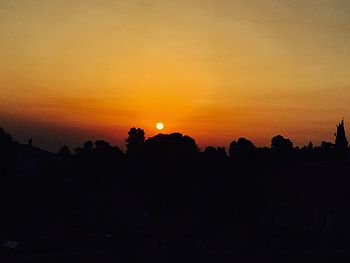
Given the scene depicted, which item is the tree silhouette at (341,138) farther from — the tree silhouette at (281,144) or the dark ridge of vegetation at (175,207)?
the dark ridge of vegetation at (175,207)

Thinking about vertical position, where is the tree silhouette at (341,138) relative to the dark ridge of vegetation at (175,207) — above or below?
above

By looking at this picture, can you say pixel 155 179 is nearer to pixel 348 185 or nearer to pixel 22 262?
pixel 348 185

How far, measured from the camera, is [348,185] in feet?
106

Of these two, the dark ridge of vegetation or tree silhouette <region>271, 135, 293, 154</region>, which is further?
tree silhouette <region>271, 135, 293, 154</region>

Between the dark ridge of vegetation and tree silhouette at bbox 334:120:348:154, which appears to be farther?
tree silhouette at bbox 334:120:348:154

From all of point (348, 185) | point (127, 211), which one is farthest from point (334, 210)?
point (127, 211)

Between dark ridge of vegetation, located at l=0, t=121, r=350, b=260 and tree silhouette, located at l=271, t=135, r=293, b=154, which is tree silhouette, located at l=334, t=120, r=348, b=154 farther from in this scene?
dark ridge of vegetation, located at l=0, t=121, r=350, b=260

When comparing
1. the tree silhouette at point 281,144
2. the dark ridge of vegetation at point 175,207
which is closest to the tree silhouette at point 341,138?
the tree silhouette at point 281,144

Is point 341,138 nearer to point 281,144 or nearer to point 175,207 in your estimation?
point 281,144

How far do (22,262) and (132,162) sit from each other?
25.4 m

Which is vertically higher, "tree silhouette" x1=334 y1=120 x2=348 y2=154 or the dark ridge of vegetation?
"tree silhouette" x1=334 y1=120 x2=348 y2=154

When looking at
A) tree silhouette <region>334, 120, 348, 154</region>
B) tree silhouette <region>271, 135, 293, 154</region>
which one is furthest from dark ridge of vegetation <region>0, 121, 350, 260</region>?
tree silhouette <region>334, 120, 348, 154</region>

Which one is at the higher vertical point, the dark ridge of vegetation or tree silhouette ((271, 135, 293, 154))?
tree silhouette ((271, 135, 293, 154))

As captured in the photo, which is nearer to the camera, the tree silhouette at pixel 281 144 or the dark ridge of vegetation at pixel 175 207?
the dark ridge of vegetation at pixel 175 207
